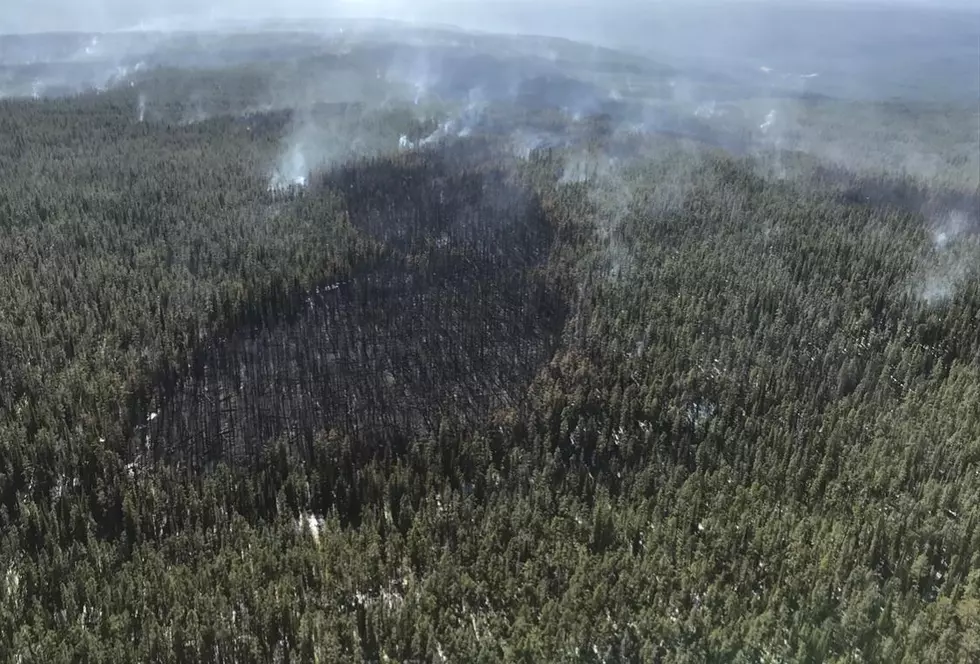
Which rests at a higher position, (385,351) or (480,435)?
(385,351)

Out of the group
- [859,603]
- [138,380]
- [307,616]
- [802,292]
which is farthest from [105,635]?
[802,292]

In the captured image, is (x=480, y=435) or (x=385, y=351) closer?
(x=480, y=435)

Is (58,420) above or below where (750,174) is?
below

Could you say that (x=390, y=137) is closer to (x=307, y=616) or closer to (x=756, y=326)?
(x=756, y=326)

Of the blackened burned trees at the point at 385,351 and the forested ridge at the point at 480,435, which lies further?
A: the blackened burned trees at the point at 385,351

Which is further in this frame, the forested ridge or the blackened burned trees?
the blackened burned trees
